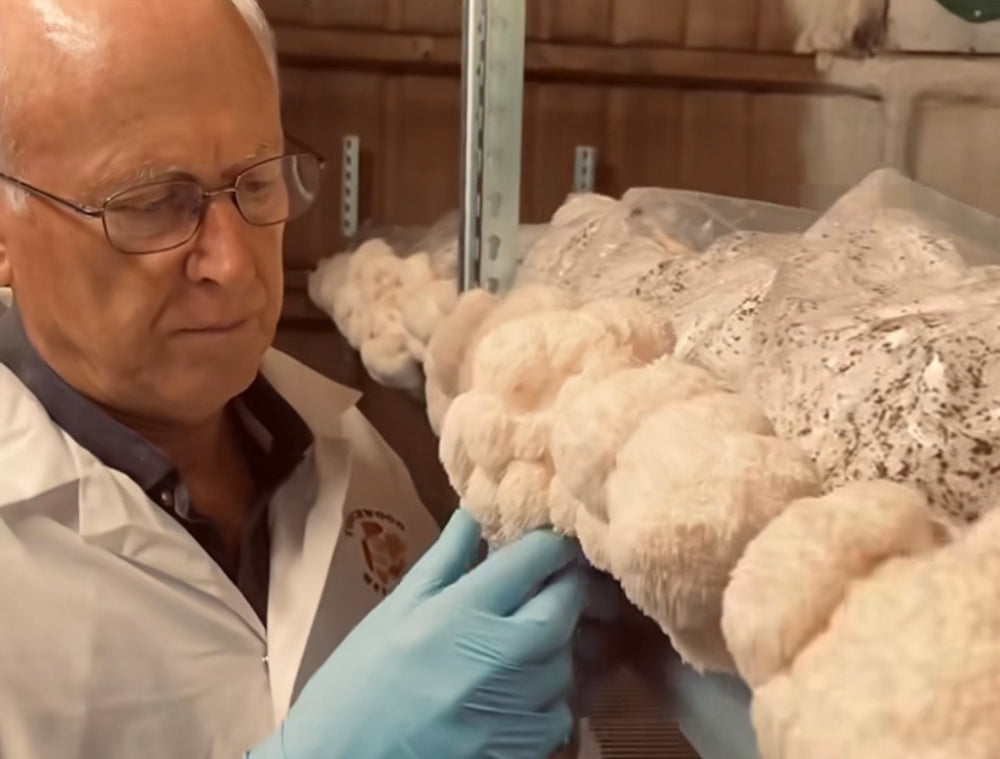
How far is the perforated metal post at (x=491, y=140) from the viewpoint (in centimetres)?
91

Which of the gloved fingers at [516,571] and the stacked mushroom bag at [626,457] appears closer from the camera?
the stacked mushroom bag at [626,457]

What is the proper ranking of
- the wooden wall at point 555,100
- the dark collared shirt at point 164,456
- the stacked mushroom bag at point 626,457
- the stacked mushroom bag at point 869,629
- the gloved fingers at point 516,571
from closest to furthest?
the stacked mushroom bag at point 869,629 → the stacked mushroom bag at point 626,457 → the gloved fingers at point 516,571 → the dark collared shirt at point 164,456 → the wooden wall at point 555,100

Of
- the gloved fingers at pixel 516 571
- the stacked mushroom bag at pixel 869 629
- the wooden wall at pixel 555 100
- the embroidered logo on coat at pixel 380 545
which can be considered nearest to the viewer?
the stacked mushroom bag at pixel 869 629

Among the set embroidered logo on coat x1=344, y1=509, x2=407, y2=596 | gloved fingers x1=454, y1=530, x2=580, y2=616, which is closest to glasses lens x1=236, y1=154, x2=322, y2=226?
embroidered logo on coat x1=344, y1=509, x2=407, y2=596

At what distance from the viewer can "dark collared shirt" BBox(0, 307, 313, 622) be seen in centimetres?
97

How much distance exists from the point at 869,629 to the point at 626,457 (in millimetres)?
160

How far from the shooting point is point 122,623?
0.89 m

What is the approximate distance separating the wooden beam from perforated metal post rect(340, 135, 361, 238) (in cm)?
13

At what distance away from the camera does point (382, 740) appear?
0.71 m

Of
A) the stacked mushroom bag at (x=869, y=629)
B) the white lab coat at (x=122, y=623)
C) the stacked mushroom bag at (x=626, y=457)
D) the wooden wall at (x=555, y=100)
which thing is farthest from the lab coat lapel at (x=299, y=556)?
the stacked mushroom bag at (x=869, y=629)

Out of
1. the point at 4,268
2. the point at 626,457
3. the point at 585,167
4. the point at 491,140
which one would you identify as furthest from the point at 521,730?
the point at 585,167

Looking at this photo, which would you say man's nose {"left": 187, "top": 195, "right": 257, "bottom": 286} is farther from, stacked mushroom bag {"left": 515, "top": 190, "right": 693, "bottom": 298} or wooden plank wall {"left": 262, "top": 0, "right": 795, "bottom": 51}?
wooden plank wall {"left": 262, "top": 0, "right": 795, "bottom": 51}

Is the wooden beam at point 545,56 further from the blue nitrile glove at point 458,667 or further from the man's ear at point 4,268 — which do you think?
the blue nitrile glove at point 458,667

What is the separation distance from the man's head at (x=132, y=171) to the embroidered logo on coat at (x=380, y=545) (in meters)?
0.22
